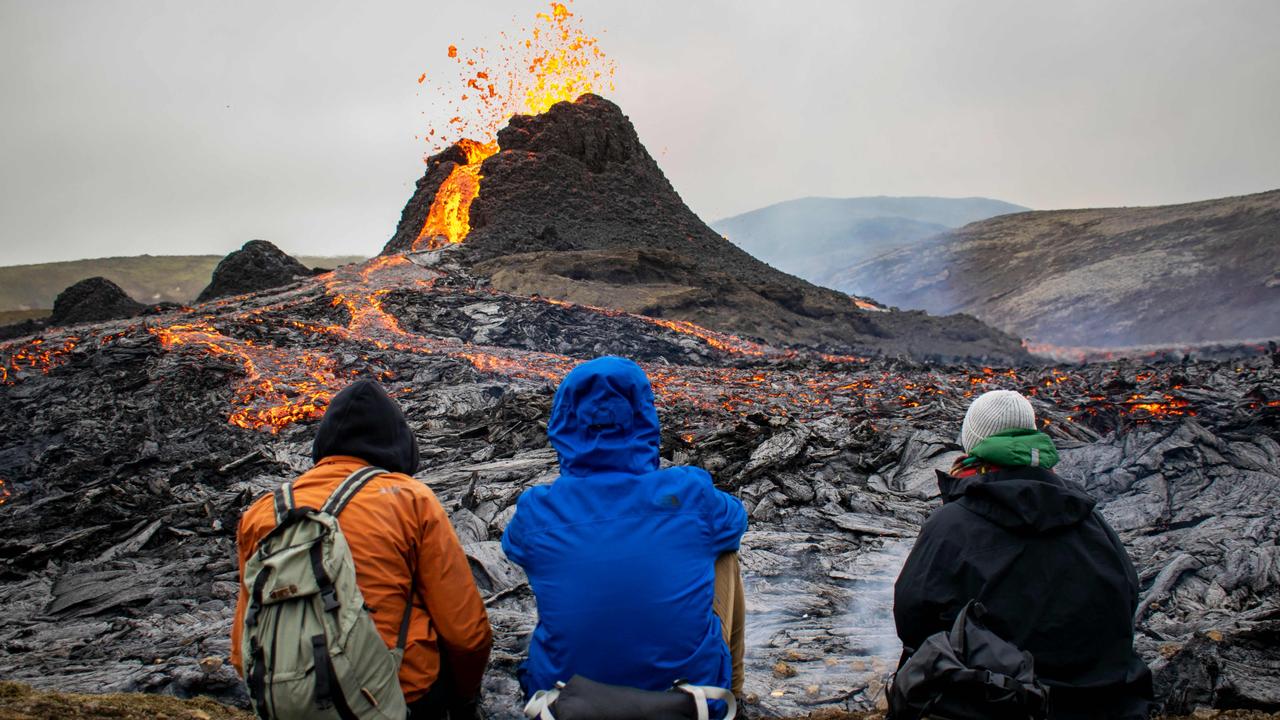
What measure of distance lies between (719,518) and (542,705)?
0.90m

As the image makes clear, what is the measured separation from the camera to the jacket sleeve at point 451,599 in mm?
2863

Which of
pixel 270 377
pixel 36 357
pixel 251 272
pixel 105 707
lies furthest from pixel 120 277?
pixel 105 707

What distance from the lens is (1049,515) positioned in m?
2.66

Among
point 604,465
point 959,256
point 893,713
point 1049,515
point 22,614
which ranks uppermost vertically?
point 959,256

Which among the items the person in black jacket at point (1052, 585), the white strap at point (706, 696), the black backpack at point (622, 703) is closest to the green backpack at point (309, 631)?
the black backpack at point (622, 703)

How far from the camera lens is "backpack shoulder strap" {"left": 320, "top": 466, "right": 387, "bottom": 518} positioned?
2650 millimetres

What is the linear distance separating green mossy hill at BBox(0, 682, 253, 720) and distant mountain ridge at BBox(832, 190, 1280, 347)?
4442 centimetres

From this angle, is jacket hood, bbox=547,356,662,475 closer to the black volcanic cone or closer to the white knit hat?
the white knit hat

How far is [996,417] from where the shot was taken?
305 centimetres

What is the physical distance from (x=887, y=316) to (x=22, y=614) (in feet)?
112

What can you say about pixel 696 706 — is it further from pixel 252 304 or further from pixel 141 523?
pixel 252 304

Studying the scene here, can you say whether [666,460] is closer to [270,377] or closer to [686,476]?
[686,476]

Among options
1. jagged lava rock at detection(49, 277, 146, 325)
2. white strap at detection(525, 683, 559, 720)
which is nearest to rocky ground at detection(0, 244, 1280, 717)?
white strap at detection(525, 683, 559, 720)

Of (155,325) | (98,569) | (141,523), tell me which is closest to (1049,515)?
(98,569)
